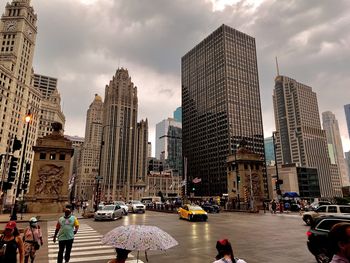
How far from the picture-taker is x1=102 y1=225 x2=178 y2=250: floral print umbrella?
4.68 m

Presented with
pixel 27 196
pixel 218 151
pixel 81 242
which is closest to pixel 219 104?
pixel 218 151

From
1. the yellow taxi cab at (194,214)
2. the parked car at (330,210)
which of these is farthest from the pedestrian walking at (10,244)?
the yellow taxi cab at (194,214)

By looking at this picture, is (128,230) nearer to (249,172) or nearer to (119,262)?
(119,262)

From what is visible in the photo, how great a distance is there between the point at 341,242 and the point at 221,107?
141 meters

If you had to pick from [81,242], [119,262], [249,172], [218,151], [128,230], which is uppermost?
[218,151]

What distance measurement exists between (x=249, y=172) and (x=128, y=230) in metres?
43.9

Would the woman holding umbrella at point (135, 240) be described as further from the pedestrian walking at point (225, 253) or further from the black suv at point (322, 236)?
the black suv at point (322, 236)

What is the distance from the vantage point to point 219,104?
143 metres

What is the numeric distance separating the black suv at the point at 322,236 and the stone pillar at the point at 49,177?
3610 cm

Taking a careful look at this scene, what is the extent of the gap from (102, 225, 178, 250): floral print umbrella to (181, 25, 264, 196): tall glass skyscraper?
12789 cm

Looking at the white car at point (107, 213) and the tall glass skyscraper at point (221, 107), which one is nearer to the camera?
the white car at point (107, 213)

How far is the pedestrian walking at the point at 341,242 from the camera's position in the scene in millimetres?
3381

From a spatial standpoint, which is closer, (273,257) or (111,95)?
(273,257)

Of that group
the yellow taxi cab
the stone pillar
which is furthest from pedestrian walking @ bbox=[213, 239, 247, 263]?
the stone pillar
